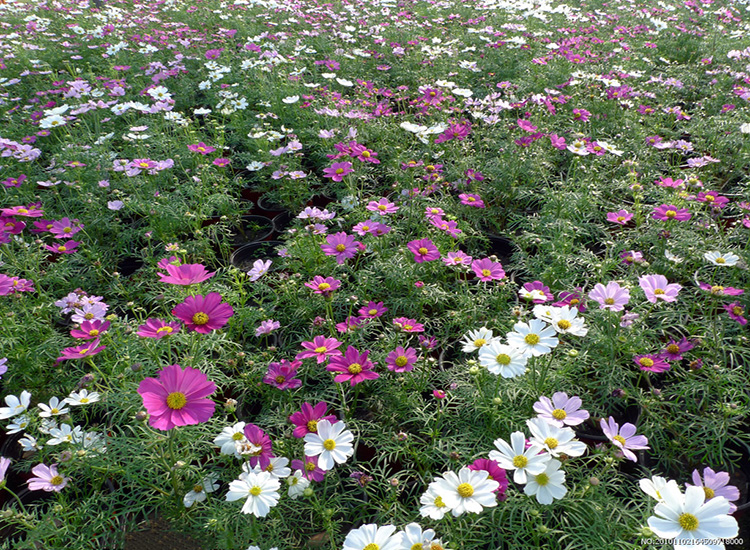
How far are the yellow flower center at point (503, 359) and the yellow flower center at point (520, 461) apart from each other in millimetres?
264

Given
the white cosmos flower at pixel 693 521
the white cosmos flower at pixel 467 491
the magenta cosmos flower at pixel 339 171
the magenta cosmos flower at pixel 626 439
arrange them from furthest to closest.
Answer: the magenta cosmos flower at pixel 339 171 → the magenta cosmos flower at pixel 626 439 → the white cosmos flower at pixel 467 491 → the white cosmos flower at pixel 693 521

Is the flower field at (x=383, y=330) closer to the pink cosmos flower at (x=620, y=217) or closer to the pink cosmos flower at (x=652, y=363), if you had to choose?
the pink cosmos flower at (x=652, y=363)

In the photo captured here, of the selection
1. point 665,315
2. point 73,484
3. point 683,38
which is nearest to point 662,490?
point 665,315

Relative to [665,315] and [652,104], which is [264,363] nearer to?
[665,315]

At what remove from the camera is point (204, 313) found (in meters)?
1.20

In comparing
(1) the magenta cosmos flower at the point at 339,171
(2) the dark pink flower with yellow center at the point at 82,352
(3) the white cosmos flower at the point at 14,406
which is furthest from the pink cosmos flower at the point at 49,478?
(1) the magenta cosmos flower at the point at 339,171

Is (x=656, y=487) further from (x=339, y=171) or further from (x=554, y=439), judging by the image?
(x=339, y=171)

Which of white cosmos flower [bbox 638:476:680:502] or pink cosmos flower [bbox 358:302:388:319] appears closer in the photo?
white cosmos flower [bbox 638:476:680:502]

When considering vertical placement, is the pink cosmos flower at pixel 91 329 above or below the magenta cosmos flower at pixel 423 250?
below

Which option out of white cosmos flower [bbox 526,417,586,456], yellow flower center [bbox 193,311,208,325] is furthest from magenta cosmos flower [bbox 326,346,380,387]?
white cosmos flower [bbox 526,417,586,456]

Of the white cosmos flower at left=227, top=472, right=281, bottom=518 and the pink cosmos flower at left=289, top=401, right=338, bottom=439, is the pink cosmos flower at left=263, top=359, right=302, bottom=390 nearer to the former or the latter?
the pink cosmos flower at left=289, top=401, right=338, bottom=439

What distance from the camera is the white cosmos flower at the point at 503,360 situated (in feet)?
3.97

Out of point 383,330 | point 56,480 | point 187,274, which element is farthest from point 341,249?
point 56,480

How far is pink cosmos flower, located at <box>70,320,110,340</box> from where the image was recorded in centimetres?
143
